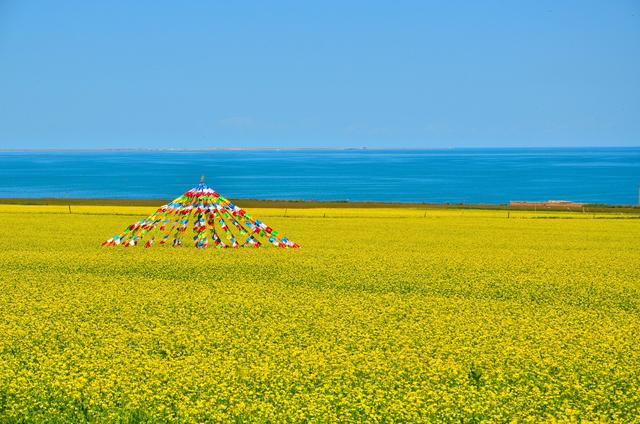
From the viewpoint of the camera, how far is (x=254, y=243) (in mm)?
27625

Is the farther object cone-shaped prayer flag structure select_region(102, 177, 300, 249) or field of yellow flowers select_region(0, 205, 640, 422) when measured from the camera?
cone-shaped prayer flag structure select_region(102, 177, 300, 249)

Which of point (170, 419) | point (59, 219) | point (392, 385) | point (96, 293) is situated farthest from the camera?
point (59, 219)

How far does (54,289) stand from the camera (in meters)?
17.6

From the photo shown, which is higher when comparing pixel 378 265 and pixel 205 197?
pixel 205 197

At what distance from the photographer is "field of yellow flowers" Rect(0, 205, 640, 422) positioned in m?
9.54

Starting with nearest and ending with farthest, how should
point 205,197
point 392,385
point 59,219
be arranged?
point 392,385, point 205,197, point 59,219

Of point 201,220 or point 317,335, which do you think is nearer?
point 317,335

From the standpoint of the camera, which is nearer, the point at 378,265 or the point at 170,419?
the point at 170,419

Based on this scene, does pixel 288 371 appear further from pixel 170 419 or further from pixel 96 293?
pixel 96 293

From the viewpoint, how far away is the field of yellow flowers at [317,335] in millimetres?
9539

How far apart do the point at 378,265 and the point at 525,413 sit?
1336cm

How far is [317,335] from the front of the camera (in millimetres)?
13023

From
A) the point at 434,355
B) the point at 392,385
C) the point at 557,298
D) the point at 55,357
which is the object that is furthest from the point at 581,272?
the point at 55,357

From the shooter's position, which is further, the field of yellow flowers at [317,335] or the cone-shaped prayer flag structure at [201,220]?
the cone-shaped prayer flag structure at [201,220]
